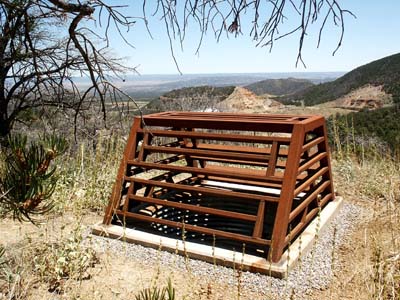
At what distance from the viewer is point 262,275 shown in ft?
9.06

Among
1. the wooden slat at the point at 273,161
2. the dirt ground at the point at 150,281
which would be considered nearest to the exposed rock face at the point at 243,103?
the wooden slat at the point at 273,161

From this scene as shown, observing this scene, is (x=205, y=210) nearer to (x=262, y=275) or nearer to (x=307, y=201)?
(x=262, y=275)

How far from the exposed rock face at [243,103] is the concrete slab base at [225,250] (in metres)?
8.95

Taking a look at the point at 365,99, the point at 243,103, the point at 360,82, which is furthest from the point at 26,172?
the point at 360,82

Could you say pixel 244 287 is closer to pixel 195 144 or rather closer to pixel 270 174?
pixel 270 174

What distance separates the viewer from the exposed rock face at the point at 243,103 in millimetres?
13158

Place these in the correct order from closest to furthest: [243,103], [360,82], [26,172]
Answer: [26,172], [243,103], [360,82]

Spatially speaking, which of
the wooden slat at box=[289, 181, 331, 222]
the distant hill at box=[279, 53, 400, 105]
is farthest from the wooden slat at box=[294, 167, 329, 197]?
the distant hill at box=[279, 53, 400, 105]

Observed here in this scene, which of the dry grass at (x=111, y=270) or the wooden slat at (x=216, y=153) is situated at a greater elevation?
the wooden slat at (x=216, y=153)

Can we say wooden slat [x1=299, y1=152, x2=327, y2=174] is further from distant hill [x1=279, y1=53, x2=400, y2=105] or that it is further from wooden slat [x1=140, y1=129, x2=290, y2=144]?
distant hill [x1=279, y1=53, x2=400, y2=105]

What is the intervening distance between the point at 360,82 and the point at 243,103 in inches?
1275

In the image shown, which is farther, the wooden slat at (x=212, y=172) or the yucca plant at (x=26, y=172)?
the wooden slat at (x=212, y=172)

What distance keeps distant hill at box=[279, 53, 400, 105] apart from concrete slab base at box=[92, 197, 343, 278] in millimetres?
32860

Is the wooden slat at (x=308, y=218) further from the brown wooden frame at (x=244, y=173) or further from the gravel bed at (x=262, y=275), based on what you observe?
the gravel bed at (x=262, y=275)
